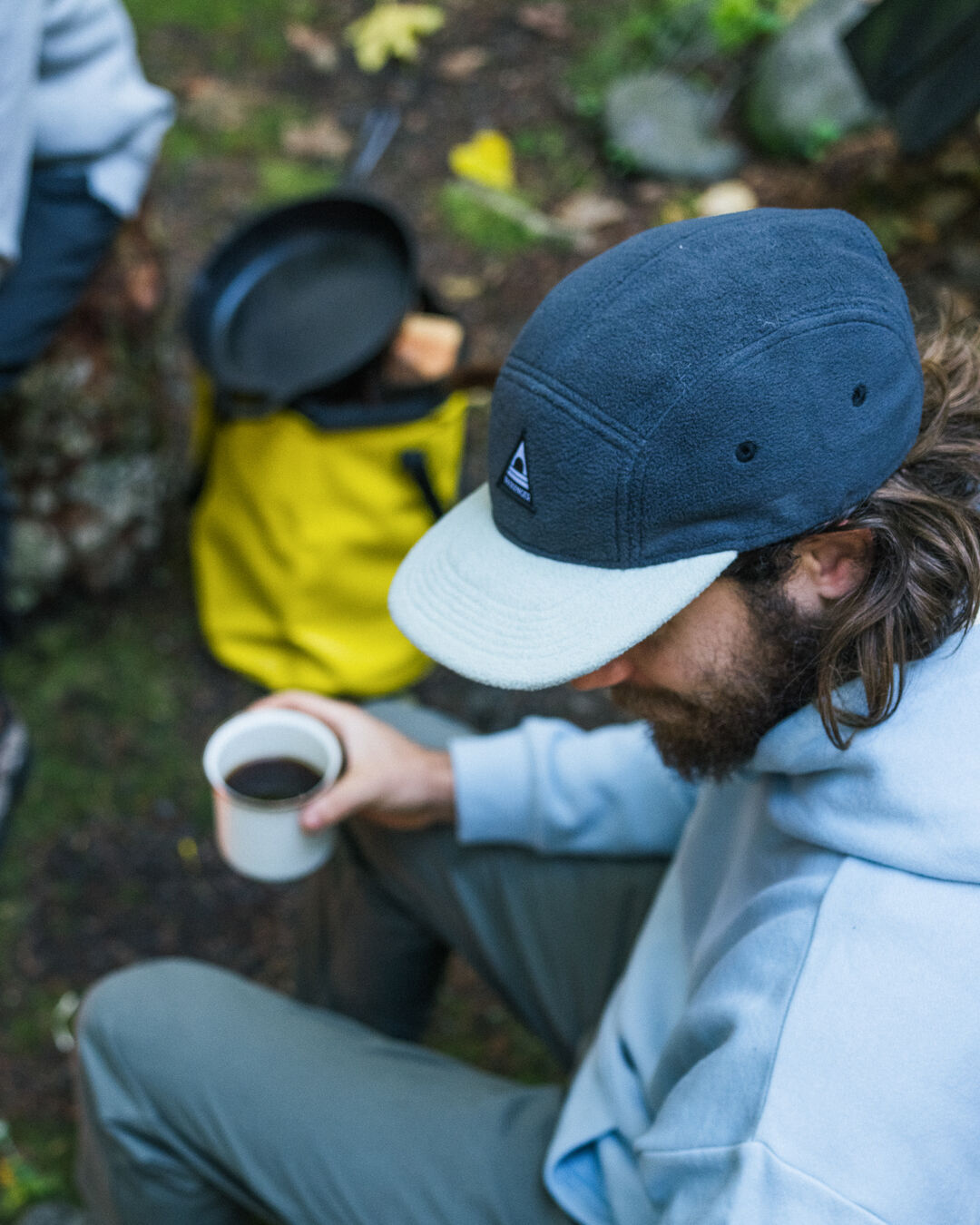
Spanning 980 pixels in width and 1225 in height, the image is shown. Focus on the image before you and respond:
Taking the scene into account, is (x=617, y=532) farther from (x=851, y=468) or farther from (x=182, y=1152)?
(x=182, y=1152)

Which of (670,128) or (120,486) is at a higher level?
(670,128)

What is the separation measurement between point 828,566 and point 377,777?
78 cm

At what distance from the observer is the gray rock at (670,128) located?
13.2 ft

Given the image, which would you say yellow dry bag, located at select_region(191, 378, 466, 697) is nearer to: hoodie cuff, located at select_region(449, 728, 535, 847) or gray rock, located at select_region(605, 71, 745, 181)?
hoodie cuff, located at select_region(449, 728, 535, 847)

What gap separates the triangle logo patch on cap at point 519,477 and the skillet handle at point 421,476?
130cm

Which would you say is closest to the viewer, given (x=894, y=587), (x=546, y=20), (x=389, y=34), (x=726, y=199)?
(x=894, y=587)

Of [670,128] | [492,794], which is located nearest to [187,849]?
[492,794]

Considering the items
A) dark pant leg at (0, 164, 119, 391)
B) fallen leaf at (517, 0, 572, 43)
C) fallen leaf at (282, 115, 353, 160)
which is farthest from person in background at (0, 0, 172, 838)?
fallen leaf at (517, 0, 572, 43)

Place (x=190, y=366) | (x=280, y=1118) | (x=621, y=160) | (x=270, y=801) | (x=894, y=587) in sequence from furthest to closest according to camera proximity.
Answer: (x=621, y=160)
(x=190, y=366)
(x=270, y=801)
(x=280, y=1118)
(x=894, y=587)

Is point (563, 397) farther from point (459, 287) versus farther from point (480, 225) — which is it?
point (480, 225)

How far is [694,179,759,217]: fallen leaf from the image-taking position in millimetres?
3832

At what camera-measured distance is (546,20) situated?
4.53 m

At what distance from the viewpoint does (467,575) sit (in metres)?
1.28

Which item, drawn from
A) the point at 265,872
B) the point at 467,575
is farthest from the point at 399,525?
the point at 467,575
